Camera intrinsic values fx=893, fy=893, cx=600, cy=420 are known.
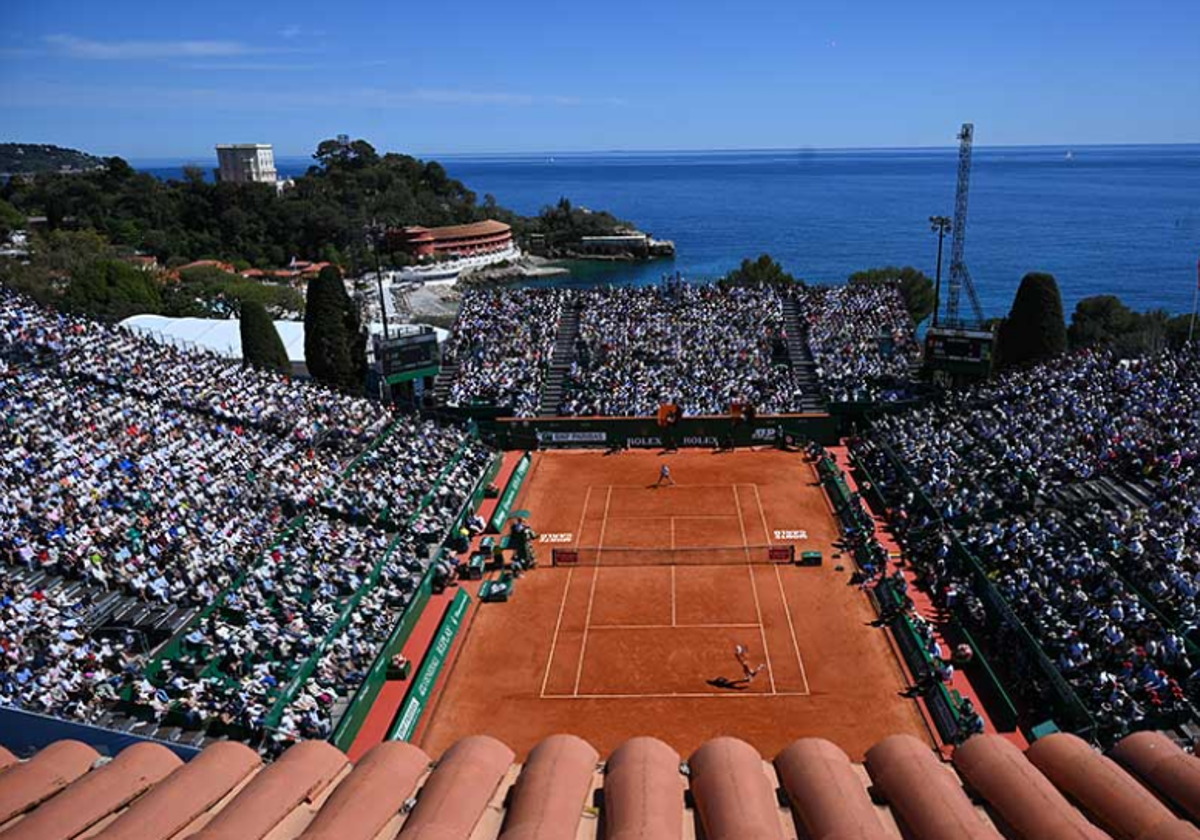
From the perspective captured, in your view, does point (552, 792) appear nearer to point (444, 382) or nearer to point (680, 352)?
point (444, 382)

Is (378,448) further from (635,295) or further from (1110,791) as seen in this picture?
(1110,791)

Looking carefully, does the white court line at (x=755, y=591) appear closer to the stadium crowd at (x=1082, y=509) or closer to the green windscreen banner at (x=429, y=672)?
the stadium crowd at (x=1082, y=509)

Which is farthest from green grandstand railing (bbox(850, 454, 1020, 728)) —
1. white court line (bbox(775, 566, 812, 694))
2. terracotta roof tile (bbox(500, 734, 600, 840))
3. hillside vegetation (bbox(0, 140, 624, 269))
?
hillside vegetation (bbox(0, 140, 624, 269))

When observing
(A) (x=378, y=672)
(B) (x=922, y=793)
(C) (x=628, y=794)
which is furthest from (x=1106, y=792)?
(A) (x=378, y=672)

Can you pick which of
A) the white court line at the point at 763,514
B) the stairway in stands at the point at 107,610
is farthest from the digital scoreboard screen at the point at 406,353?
the stairway in stands at the point at 107,610

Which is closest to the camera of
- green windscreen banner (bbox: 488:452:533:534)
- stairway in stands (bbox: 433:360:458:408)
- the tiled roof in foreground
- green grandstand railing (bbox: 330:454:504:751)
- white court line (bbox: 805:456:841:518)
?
the tiled roof in foreground

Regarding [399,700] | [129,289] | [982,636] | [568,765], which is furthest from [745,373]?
[129,289]

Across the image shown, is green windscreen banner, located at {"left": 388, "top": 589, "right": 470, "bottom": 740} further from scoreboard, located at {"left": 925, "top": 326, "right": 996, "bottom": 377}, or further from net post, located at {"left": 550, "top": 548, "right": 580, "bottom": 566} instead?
scoreboard, located at {"left": 925, "top": 326, "right": 996, "bottom": 377}
